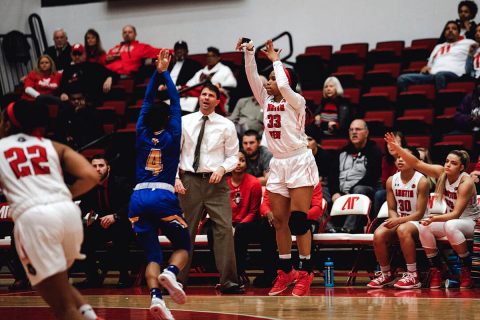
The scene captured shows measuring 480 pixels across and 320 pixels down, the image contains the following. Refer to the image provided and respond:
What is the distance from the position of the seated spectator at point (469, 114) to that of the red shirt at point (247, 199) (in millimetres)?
2768

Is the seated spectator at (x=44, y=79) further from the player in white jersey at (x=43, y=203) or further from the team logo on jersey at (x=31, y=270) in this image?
the team logo on jersey at (x=31, y=270)

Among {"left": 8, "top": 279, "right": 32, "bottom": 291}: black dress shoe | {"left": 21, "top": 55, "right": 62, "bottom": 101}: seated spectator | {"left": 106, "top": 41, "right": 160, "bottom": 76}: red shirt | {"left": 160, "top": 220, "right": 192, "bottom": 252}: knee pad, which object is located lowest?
{"left": 8, "top": 279, "right": 32, "bottom": 291}: black dress shoe

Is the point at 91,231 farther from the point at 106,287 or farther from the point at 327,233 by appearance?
the point at 327,233

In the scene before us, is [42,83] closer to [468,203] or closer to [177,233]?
[468,203]

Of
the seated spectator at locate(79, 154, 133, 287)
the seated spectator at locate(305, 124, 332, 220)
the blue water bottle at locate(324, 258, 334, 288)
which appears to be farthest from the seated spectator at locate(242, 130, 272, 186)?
the blue water bottle at locate(324, 258, 334, 288)

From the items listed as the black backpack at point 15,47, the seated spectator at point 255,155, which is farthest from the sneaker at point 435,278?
the black backpack at point 15,47

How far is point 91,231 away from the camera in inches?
362

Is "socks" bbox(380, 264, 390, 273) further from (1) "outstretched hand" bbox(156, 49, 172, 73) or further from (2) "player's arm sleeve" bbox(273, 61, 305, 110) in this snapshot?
(1) "outstretched hand" bbox(156, 49, 172, 73)

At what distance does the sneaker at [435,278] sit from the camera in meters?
8.09

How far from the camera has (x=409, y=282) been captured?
26.4 feet

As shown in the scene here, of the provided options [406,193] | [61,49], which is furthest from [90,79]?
[406,193]

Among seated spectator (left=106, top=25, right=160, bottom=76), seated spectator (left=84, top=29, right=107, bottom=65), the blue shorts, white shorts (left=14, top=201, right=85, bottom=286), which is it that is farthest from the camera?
seated spectator (left=106, top=25, right=160, bottom=76)

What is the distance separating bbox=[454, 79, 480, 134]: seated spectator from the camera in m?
9.84

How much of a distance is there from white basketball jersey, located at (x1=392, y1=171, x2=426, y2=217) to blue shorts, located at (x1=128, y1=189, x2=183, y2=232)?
10.7ft
